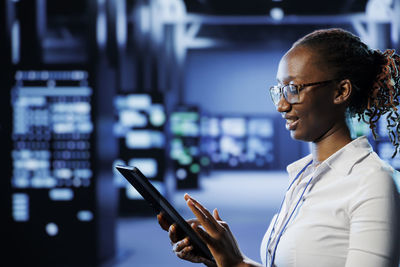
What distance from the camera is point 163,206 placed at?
1.48 meters

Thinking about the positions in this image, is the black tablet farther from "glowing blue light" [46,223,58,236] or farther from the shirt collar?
"glowing blue light" [46,223,58,236]

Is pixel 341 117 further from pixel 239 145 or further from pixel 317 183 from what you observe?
pixel 239 145

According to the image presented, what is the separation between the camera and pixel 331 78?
54.4 inches

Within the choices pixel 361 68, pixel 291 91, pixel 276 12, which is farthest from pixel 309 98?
pixel 276 12

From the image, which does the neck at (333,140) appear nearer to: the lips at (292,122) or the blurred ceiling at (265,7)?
the lips at (292,122)

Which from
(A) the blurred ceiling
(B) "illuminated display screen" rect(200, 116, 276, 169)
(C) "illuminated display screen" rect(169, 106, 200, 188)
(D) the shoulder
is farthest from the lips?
(B) "illuminated display screen" rect(200, 116, 276, 169)

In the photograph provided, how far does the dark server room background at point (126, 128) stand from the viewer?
5.17m

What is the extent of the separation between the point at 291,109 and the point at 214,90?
18.9 metres

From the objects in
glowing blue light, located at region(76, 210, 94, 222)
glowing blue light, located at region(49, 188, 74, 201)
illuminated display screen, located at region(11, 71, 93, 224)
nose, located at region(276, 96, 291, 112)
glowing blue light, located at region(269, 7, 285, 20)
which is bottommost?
glowing blue light, located at region(76, 210, 94, 222)

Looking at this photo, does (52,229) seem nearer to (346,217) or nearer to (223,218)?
(223,218)

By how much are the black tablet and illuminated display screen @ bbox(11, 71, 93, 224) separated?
3.74 m

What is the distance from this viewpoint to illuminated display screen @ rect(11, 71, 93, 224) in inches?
203

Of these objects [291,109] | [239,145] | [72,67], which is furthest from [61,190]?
[239,145]

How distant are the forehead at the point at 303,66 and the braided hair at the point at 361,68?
0.06 feet
